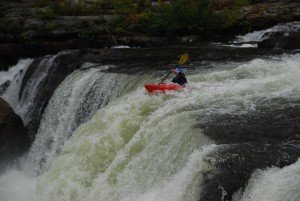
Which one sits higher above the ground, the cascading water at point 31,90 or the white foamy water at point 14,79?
the cascading water at point 31,90

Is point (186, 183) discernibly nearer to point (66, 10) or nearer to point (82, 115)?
point (82, 115)

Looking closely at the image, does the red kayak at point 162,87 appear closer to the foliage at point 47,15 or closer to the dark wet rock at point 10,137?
the dark wet rock at point 10,137

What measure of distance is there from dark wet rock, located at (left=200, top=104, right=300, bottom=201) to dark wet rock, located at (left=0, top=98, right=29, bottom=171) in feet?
24.0

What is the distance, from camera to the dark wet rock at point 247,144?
6390mm

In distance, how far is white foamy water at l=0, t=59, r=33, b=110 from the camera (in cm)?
1852

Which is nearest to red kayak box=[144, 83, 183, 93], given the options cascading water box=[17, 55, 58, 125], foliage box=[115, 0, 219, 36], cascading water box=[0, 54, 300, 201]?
cascading water box=[0, 54, 300, 201]

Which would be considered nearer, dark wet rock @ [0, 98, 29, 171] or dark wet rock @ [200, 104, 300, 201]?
dark wet rock @ [200, 104, 300, 201]

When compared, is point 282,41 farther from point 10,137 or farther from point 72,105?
point 10,137

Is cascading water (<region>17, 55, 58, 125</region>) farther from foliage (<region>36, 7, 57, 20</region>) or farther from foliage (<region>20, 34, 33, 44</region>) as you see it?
foliage (<region>36, 7, 57, 20</region>)

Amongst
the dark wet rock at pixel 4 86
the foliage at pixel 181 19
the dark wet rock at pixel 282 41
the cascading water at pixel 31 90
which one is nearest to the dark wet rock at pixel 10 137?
the cascading water at pixel 31 90

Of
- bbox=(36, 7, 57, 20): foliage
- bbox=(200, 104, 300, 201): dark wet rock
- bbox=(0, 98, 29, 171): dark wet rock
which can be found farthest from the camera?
bbox=(36, 7, 57, 20): foliage

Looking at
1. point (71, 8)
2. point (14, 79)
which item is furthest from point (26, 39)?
point (71, 8)

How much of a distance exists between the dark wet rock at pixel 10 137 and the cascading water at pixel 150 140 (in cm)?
59

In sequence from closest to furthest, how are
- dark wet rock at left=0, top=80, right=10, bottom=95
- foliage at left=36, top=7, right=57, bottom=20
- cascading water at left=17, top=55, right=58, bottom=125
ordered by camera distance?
cascading water at left=17, top=55, right=58, bottom=125 → dark wet rock at left=0, top=80, right=10, bottom=95 → foliage at left=36, top=7, right=57, bottom=20
